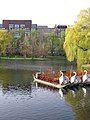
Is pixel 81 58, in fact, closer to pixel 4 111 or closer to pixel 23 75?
pixel 23 75

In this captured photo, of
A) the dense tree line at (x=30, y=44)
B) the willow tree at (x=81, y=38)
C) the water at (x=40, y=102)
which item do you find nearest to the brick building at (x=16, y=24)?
the dense tree line at (x=30, y=44)

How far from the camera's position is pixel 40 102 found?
37.0 metres

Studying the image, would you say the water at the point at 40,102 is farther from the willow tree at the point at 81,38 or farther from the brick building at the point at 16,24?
the brick building at the point at 16,24

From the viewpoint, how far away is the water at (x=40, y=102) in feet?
104

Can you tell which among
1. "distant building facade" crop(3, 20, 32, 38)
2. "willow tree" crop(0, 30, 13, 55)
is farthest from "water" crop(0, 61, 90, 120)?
"distant building facade" crop(3, 20, 32, 38)

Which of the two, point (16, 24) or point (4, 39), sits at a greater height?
point (16, 24)

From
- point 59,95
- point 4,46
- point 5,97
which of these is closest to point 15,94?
point 5,97

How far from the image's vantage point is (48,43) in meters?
107

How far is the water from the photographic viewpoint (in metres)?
31.6

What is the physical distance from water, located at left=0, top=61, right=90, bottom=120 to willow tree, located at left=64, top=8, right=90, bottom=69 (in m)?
11.9

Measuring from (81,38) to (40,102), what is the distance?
904 inches

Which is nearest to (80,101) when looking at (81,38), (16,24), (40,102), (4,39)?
(40,102)

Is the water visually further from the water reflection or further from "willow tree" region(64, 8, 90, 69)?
"willow tree" region(64, 8, 90, 69)

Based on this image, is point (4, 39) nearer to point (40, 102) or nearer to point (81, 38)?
point (81, 38)
